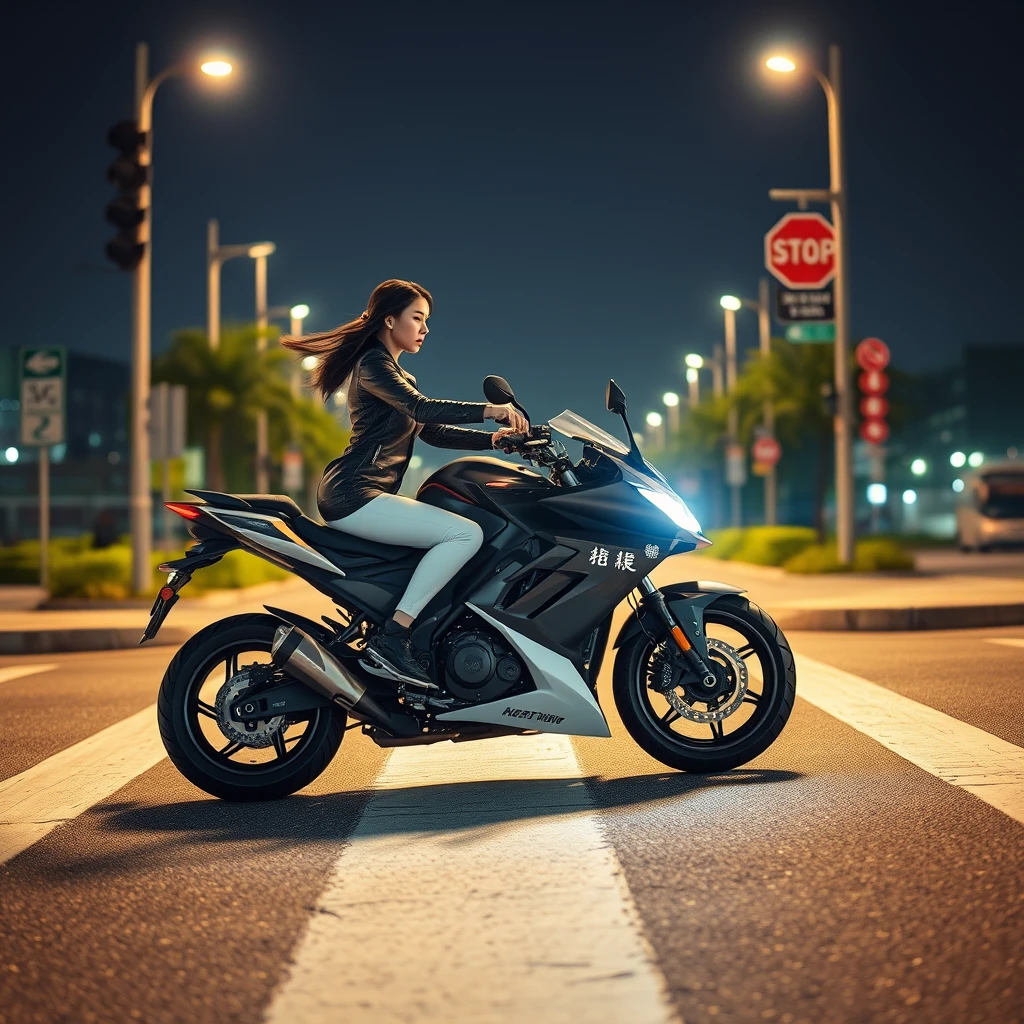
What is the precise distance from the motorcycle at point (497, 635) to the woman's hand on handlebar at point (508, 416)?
0.15ft

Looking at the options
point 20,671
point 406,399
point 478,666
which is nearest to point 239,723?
point 478,666

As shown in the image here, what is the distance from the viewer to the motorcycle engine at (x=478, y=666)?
550 centimetres

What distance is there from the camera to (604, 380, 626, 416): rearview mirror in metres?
5.85

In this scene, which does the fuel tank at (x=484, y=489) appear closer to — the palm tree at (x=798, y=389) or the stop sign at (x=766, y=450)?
the stop sign at (x=766, y=450)

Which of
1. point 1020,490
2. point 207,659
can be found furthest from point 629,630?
point 1020,490

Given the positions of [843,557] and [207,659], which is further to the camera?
[843,557]

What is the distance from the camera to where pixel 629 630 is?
588 centimetres

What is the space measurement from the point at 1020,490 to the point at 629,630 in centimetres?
3771

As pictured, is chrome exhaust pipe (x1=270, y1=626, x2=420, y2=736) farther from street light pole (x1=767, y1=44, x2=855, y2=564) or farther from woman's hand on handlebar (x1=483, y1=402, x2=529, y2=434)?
street light pole (x1=767, y1=44, x2=855, y2=564)

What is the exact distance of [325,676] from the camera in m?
5.41

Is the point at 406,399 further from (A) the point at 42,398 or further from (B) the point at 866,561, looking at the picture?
(B) the point at 866,561

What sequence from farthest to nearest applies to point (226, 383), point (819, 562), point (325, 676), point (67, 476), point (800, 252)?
point (67, 476)
point (226, 383)
point (819, 562)
point (800, 252)
point (325, 676)

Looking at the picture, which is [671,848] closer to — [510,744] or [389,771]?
[389,771]

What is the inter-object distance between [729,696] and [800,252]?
18.7m
